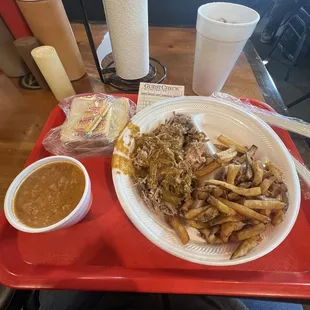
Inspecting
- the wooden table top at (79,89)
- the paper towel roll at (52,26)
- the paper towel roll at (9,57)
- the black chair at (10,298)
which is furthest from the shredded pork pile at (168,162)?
the paper towel roll at (9,57)

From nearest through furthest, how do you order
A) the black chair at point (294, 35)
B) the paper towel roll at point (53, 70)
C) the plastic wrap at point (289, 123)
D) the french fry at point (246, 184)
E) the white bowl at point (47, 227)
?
the white bowl at point (47, 227) → the french fry at point (246, 184) → the plastic wrap at point (289, 123) → the paper towel roll at point (53, 70) → the black chair at point (294, 35)

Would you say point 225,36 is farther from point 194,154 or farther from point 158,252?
point 158,252

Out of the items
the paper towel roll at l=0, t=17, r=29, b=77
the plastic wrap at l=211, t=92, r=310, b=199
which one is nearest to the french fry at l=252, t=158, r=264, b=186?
the plastic wrap at l=211, t=92, r=310, b=199

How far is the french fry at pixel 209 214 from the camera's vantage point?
2.25 ft

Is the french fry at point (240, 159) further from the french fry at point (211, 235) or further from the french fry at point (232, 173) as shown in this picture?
the french fry at point (211, 235)

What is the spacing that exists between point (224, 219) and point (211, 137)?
415 millimetres

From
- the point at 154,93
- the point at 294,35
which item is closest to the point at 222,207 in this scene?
the point at 154,93

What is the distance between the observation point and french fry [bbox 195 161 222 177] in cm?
75

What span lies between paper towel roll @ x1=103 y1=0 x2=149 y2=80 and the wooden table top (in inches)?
6.4

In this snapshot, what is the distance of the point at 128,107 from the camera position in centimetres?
98

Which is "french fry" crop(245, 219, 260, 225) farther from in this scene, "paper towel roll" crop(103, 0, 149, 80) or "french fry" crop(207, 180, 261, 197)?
"paper towel roll" crop(103, 0, 149, 80)

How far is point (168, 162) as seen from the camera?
0.81 m

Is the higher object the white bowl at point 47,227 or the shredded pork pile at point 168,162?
the white bowl at point 47,227

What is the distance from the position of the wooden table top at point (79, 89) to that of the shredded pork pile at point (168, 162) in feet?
1.40
